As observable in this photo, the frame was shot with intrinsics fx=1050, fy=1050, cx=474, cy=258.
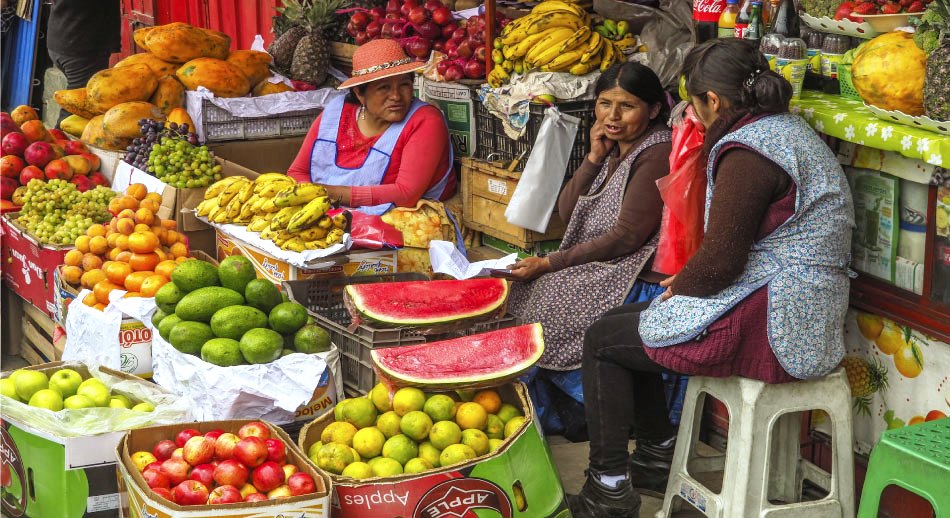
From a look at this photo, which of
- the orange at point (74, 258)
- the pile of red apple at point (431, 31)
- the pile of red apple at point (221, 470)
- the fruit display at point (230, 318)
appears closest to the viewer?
the pile of red apple at point (221, 470)

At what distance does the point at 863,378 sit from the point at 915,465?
0.98 meters

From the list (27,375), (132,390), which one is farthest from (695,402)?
(27,375)

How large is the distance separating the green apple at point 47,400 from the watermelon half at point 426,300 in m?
1.08

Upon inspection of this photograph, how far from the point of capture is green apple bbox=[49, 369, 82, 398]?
362 cm

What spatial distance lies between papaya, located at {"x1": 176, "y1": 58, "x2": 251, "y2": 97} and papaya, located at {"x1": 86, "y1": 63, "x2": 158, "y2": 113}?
201 mm

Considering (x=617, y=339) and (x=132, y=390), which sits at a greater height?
(x=617, y=339)

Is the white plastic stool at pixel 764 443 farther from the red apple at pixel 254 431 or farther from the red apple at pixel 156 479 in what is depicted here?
the red apple at pixel 156 479

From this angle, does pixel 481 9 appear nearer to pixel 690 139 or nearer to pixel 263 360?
pixel 690 139

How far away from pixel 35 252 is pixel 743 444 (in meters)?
3.76

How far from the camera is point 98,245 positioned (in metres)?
4.87

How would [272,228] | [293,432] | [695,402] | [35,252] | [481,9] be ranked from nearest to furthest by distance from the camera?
1. [695,402]
2. [293,432]
3. [272,228]
4. [35,252]
5. [481,9]

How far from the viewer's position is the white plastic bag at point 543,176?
15.6ft

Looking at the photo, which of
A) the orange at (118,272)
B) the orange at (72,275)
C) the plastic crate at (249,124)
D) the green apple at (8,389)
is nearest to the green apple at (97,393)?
the green apple at (8,389)

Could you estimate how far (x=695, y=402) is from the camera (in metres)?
3.44
